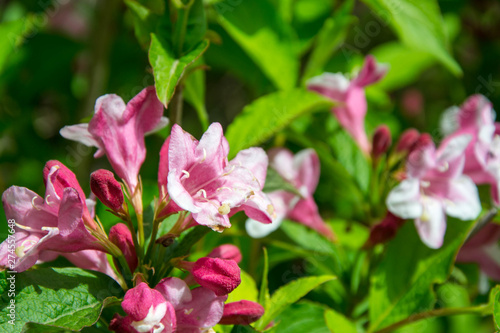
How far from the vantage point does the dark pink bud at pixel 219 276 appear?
90 centimetres

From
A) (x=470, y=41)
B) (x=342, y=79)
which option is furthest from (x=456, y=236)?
(x=470, y=41)

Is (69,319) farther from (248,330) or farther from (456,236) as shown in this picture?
(456,236)

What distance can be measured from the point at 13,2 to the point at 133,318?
6.63 feet

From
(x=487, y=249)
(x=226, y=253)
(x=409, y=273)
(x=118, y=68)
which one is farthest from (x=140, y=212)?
(x=118, y=68)

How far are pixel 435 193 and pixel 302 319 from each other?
0.46 m

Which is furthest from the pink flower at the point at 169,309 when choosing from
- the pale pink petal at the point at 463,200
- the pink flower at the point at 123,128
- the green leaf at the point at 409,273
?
the pale pink petal at the point at 463,200

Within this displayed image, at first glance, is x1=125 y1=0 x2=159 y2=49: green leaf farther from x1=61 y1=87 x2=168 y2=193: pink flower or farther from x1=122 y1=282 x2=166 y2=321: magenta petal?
x1=122 y1=282 x2=166 y2=321: magenta petal

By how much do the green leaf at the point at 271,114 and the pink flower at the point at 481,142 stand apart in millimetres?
401

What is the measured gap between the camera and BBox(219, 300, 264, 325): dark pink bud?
0.95 metres

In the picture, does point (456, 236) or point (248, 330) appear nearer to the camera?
point (248, 330)

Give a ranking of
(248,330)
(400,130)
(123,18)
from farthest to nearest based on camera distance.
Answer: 1. (123,18)
2. (400,130)
3. (248,330)

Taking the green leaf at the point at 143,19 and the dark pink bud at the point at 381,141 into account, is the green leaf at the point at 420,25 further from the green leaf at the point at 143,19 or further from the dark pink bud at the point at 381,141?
the green leaf at the point at 143,19

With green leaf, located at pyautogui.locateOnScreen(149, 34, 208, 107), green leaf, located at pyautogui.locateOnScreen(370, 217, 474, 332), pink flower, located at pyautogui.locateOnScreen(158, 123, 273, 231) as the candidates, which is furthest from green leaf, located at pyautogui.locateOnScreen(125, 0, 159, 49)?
green leaf, located at pyautogui.locateOnScreen(370, 217, 474, 332)

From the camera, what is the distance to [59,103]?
239cm
